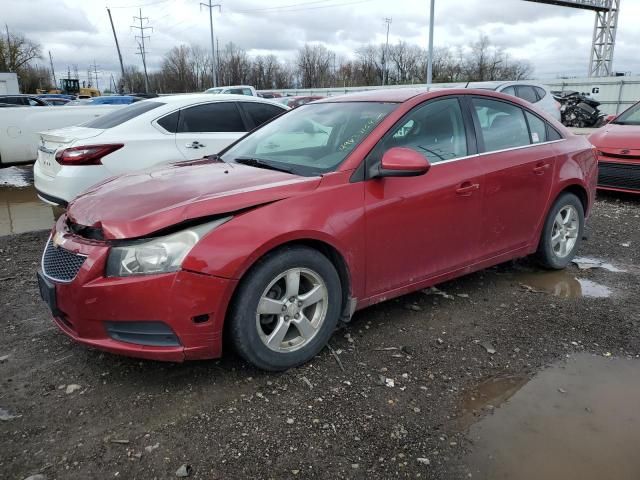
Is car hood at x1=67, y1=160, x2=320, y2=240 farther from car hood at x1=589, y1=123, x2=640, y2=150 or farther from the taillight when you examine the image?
car hood at x1=589, y1=123, x2=640, y2=150

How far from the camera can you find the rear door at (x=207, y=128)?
604 centimetres

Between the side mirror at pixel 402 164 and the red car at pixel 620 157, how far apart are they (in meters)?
5.86

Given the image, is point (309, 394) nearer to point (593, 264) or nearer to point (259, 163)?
point (259, 163)

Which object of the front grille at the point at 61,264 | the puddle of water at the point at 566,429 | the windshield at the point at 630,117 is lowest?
the puddle of water at the point at 566,429

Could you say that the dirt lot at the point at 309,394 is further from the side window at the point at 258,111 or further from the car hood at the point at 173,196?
the side window at the point at 258,111

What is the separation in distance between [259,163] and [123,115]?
3.35m

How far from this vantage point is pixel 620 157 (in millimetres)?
7629

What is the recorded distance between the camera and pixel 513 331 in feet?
11.9

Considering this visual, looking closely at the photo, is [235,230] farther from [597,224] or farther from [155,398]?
[597,224]

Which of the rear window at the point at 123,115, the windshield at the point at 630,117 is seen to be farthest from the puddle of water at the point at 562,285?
the windshield at the point at 630,117

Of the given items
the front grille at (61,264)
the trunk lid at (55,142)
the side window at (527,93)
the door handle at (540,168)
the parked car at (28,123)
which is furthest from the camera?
the side window at (527,93)

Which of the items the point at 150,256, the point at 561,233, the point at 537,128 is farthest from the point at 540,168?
the point at 150,256

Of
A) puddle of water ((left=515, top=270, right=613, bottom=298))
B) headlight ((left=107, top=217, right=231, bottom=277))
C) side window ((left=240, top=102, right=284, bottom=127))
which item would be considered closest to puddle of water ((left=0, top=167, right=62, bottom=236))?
side window ((left=240, top=102, right=284, bottom=127))

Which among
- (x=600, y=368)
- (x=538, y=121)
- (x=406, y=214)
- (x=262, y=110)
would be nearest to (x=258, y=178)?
(x=406, y=214)
